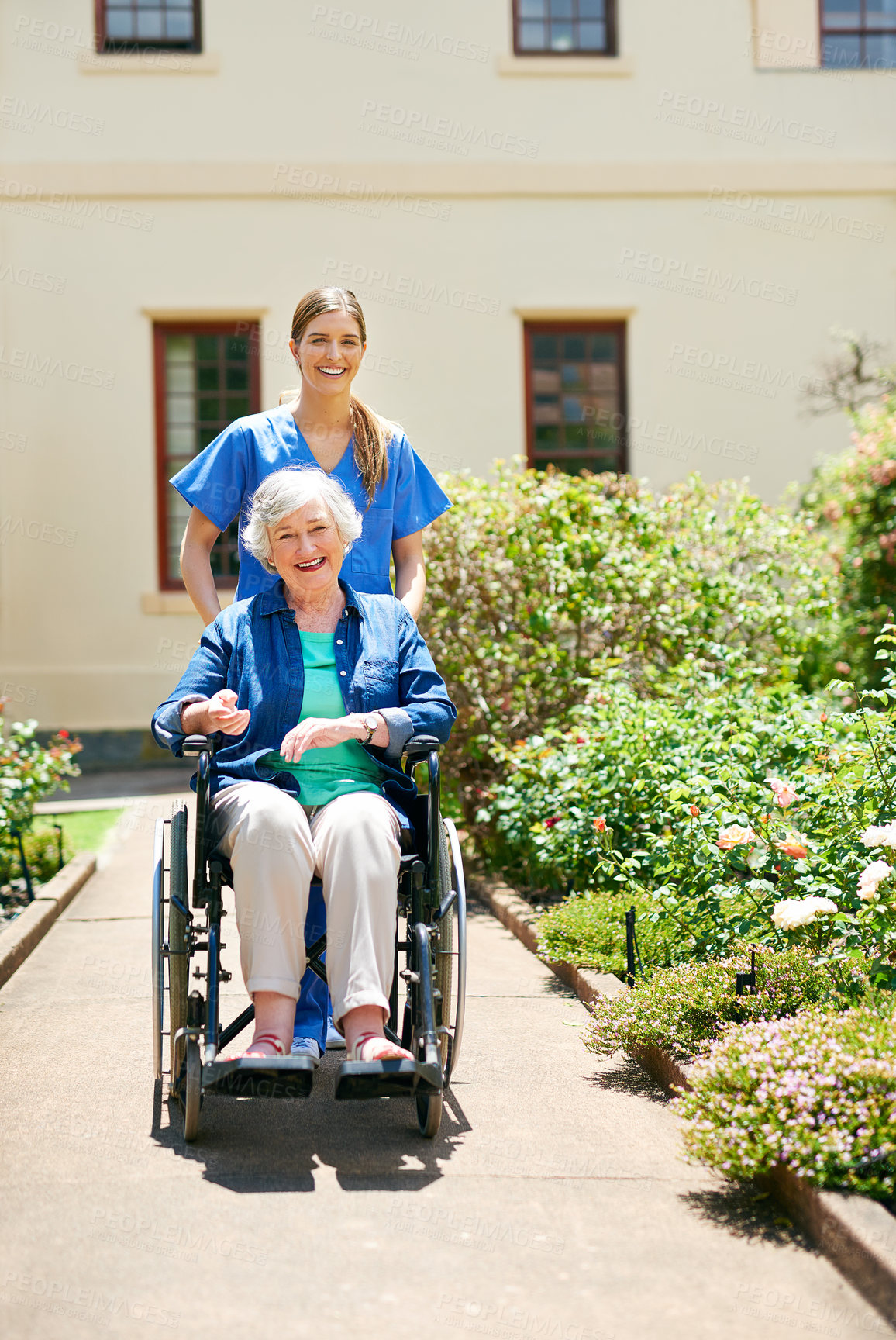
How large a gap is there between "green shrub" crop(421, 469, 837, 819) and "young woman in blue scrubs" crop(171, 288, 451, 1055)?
2.33 meters

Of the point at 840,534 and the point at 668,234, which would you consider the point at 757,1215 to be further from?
the point at 668,234

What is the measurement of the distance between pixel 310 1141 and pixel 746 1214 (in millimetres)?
989

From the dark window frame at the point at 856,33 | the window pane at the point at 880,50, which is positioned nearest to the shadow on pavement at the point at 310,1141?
the dark window frame at the point at 856,33

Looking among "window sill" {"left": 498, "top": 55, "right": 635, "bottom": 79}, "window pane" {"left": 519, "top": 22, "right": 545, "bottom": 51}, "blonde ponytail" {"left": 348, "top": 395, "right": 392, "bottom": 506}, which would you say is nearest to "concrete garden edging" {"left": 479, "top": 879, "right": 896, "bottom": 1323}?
"blonde ponytail" {"left": 348, "top": 395, "right": 392, "bottom": 506}

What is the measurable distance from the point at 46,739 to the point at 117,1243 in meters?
8.21

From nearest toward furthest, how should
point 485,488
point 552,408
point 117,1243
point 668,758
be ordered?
point 117,1243, point 668,758, point 485,488, point 552,408

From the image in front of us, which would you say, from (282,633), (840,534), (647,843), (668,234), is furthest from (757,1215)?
(668,234)

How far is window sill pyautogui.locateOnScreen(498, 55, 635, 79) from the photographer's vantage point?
1070 cm

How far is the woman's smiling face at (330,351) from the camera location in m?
3.73

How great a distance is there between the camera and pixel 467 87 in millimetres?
10695

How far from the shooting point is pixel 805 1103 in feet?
8.75

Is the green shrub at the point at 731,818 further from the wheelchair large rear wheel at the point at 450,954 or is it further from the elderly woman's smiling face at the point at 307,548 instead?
the elderly woman's smiling face at the point at 307,548

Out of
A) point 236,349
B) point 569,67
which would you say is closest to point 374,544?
point 236,349

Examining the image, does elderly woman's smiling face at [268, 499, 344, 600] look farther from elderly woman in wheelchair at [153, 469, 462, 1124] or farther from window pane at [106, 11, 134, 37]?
window pane at [106, 11, 134, 37]
